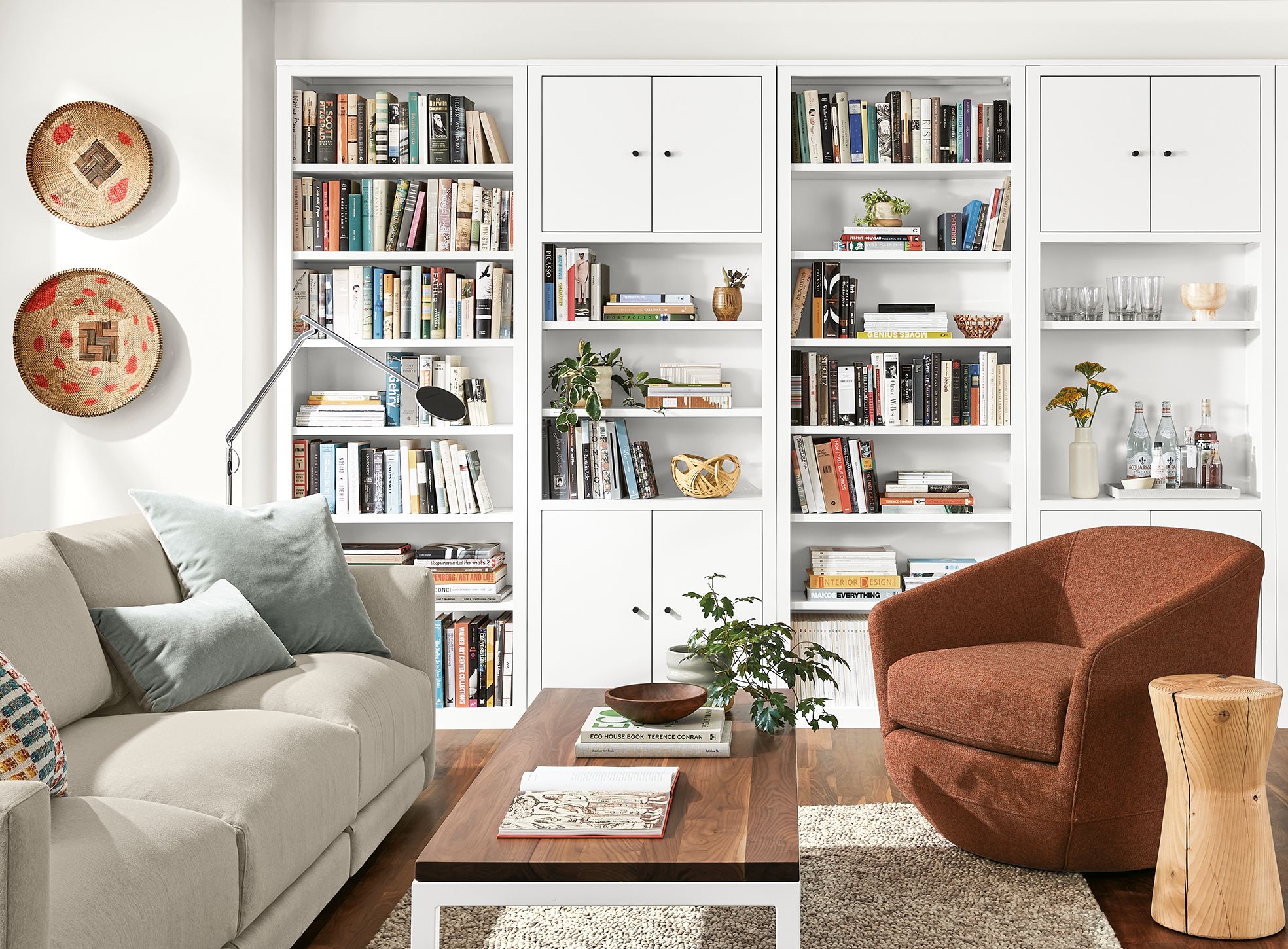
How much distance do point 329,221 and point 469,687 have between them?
1.75m

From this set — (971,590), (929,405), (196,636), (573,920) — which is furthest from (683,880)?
(929,405)

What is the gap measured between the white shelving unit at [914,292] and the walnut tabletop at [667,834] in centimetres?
176

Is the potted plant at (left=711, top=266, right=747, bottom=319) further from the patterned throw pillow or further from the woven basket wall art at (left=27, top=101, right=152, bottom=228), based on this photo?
the patterned throw pillow

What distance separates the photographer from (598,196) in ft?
12.7

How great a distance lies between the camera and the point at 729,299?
12.8ft

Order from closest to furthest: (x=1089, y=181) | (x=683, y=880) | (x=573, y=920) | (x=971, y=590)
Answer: (x=683, y=880) → (x=573, y=920) → (x=971, y=590) → (x=1089, y=181)

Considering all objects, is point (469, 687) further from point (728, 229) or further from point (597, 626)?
point (728, 229)

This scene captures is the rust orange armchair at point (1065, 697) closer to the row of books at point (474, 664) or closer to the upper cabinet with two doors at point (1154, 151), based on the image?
the upper cabinet with two doors at point (1154, 151)

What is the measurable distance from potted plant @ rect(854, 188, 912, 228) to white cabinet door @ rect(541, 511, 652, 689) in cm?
136

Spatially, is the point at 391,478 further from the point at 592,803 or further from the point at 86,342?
the point at 592,803

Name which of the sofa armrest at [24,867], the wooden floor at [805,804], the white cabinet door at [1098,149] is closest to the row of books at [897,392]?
the white cabinet door at [1098,149]

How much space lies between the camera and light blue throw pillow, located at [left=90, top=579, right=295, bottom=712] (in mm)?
2404

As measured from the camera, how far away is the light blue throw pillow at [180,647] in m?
2.40

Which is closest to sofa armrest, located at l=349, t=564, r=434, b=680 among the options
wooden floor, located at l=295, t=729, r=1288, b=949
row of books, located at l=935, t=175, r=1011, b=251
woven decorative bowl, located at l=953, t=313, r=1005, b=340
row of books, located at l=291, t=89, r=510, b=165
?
wooden floor, located at l=295, t=729, r=1288, b=949
